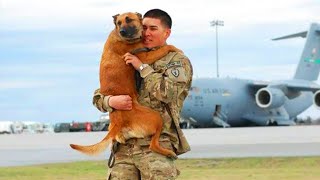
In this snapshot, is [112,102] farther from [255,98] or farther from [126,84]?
[255,98]

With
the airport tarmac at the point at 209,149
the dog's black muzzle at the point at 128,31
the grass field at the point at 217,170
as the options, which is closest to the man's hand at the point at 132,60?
the dog's black muzzle at the point at 128,31

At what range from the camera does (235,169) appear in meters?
14.3

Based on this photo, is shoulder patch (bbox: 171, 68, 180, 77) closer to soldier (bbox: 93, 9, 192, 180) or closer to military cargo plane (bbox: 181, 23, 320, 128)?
soldier (bbox: 93, 9, 192, 180)

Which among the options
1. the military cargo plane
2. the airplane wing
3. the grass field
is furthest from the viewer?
the airplane wing

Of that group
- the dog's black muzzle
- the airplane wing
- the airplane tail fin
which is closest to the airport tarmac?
the dog's black muzzle

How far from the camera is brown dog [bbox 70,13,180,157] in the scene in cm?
505

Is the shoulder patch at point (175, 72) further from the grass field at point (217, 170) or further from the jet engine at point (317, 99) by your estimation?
the jet engine at point (317, 99)

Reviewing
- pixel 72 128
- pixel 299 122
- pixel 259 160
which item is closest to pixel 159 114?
pixel 259 160

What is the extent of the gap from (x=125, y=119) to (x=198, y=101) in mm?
56038

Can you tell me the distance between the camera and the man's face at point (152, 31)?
5.11m

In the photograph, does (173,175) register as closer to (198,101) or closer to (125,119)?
(125,119)

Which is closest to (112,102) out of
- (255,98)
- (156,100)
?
(156,100)

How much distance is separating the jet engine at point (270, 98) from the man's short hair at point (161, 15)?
192 feet

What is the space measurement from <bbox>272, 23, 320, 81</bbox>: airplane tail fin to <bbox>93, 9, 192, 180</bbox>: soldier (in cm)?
6717
